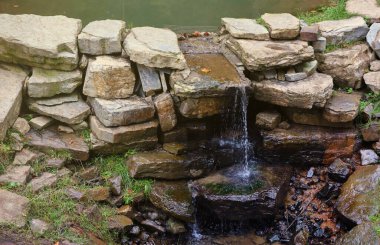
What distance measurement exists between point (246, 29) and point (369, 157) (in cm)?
235

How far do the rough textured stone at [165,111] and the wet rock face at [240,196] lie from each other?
2.57 feet

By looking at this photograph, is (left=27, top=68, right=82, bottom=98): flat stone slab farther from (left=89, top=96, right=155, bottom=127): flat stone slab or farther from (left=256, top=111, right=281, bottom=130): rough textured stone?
(left=256, top=111, right=281, bottom=130): rough textured stone

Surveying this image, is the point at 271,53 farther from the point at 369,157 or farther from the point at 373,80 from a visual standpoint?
the point at 369,157

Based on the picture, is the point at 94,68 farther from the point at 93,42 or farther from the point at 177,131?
the point at 177,131

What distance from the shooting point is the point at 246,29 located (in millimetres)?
6512

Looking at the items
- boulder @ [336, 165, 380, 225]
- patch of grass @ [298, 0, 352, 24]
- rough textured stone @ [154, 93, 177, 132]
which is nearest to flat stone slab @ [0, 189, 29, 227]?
rough textured stone @ [154, 93, 177, 132]

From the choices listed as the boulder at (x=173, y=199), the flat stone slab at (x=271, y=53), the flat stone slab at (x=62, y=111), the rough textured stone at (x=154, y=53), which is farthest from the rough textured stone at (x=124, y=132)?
the flat stone slab at (x=271, y=53)

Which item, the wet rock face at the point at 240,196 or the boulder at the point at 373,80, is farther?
the boulder at the point at 373,80

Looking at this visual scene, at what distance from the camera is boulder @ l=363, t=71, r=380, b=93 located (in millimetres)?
6477

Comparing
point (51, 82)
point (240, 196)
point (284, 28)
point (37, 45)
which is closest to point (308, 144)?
point (240, 196)

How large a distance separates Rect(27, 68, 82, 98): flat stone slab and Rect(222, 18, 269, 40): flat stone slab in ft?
7.16

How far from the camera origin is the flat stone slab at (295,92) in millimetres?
5910

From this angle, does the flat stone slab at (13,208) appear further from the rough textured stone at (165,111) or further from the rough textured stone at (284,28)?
the rough textured stone at (284,28)

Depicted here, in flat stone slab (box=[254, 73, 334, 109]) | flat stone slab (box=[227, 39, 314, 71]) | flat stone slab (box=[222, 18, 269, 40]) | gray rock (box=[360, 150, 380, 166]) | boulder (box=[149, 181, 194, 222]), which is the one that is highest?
flat stone slab (box=[222, 18, 269, 40])
